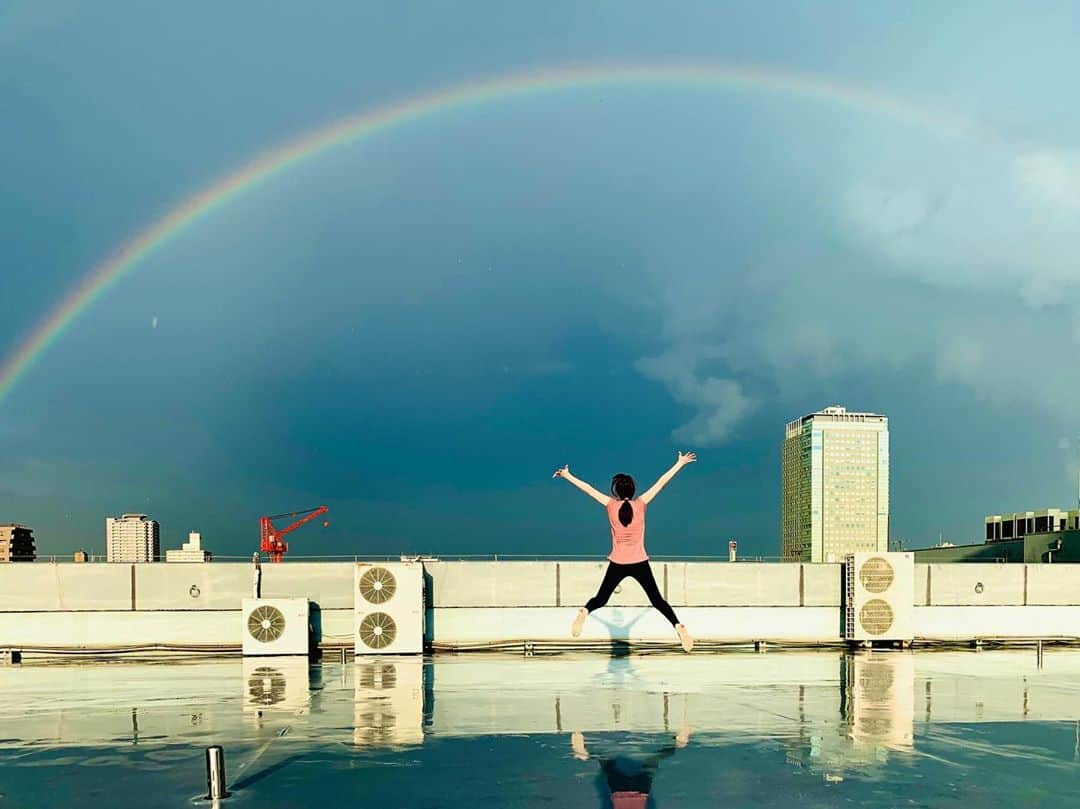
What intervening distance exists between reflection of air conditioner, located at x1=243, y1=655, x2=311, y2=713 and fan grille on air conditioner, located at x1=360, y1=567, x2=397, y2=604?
8.69 feet

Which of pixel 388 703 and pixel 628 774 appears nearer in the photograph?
pixel 628 774

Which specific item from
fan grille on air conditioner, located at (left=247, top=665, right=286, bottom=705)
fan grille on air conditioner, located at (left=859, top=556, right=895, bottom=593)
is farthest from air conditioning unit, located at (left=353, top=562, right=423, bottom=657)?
fan grille on air conditioner, located at (left=859, top=556, right=895, bottom=593)

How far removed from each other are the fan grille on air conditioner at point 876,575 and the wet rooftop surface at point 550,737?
7.92 m

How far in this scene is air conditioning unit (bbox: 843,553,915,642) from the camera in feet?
111

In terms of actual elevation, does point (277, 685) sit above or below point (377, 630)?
above

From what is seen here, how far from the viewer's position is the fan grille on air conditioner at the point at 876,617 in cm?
3394

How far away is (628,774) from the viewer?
41.2 ft

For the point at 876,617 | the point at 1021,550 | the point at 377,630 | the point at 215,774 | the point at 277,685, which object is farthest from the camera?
the point at 1021,550

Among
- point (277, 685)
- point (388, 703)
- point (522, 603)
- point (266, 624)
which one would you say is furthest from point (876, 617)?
point (277, 685)

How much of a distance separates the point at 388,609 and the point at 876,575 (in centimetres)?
1633

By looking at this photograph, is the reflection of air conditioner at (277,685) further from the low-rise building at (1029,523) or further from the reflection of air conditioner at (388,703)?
the low-rise building at (1029,523)

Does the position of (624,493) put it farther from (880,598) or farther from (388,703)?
(880,598)

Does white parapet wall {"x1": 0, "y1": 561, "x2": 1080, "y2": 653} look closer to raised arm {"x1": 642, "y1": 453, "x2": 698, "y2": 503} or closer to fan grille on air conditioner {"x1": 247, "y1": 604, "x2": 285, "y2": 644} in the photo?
fan grille on air conditioner {"x1": 247, "y1": 604, "x2": 285, "y2": 644}

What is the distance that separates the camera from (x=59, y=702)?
2017cm
